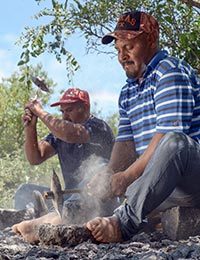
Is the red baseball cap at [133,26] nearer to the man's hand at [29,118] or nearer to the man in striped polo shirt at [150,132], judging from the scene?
the man in striped polo shirt at [150,132]

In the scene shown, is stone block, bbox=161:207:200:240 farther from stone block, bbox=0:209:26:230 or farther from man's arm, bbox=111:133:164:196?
stone block, bbox=0:209:26:230

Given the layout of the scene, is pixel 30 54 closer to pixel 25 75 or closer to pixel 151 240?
pixel 25 75

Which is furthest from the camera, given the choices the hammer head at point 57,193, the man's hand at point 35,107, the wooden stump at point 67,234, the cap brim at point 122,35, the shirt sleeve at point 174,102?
the man's hand at point 35,107

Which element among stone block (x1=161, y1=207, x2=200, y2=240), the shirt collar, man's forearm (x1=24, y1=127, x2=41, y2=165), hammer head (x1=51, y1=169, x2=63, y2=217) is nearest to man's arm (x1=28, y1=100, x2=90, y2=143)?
man's forearm (x1=24, y1=127, x2=41, y2=165)

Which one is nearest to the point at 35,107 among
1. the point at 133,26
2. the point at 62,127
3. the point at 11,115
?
the point at 62,127

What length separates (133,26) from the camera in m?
3.58

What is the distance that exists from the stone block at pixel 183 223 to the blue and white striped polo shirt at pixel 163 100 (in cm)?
41

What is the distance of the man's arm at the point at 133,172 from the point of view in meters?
3.13

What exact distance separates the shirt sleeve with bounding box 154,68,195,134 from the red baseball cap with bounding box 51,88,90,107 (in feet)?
5.65

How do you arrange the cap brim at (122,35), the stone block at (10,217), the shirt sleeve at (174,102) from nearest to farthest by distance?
the shirt sleeve at (174,102) → the cap brim at (122,35) → the stone block at (10,217)

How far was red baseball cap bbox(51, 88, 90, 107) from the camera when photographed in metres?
4.92

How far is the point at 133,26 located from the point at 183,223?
1.13 meters

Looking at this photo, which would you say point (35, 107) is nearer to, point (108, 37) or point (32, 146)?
point (32, 146)

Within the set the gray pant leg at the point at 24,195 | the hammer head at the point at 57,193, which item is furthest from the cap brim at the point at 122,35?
the gray pant leg at the point at 24,195
